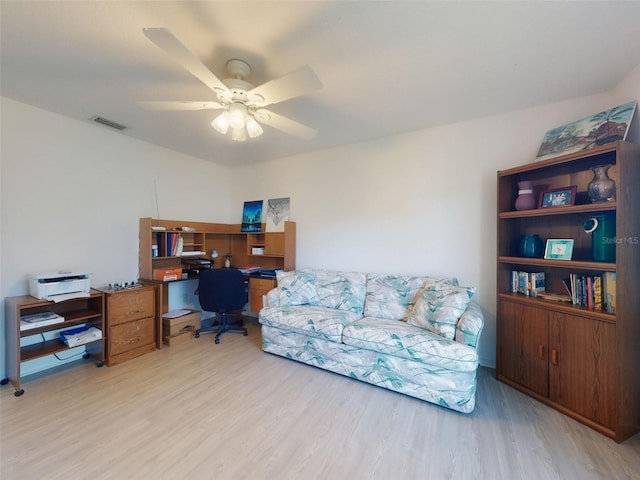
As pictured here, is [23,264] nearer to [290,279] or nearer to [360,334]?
[290,279]

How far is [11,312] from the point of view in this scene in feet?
6.88

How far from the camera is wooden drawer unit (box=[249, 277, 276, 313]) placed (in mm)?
3400

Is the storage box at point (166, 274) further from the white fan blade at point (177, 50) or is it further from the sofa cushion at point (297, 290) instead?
the white fan blade at point (177, 50)

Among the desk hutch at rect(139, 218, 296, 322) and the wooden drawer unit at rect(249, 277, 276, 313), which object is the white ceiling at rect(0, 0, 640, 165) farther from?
the wooden drawer unit at rect(249, 277, 276, 313)

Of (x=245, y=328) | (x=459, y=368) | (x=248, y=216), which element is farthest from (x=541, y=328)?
(x=248, y=216)

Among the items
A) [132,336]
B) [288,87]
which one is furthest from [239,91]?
[132,336]

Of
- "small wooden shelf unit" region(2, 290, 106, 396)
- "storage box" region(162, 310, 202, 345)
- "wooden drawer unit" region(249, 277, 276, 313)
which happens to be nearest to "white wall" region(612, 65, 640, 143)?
"wooden drawer unit" region(249, 277, 276, 313)

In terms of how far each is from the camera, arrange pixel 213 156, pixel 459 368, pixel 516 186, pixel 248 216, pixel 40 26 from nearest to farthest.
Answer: pixel 40 26 < pixel 459 368 < pixel 516 186 < pixel 213 156 < pixel 248 216

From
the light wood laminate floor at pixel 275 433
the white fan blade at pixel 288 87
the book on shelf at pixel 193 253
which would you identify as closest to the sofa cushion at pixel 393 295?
the light wood laminate floor at pixel 275 433

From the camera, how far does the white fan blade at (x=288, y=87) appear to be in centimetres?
133

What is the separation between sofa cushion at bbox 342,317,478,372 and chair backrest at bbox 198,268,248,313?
153cm

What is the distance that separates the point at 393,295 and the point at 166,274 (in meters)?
2.74

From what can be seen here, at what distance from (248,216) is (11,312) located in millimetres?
2631

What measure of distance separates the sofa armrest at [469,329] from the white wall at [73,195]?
3.63m
